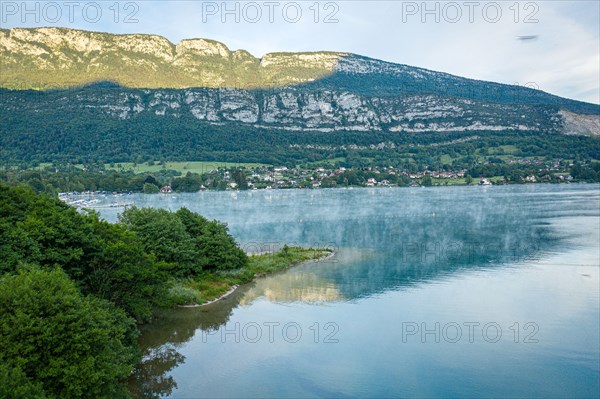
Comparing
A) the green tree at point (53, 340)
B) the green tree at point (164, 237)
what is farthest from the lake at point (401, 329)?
the green tree at point (53, 340)

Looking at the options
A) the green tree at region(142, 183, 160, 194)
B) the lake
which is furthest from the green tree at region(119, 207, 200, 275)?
the green tree at region(142, 183, 160, 194)

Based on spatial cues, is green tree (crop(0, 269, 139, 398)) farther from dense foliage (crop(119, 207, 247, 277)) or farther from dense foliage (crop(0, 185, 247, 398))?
dense foliage (crop(119, 207, 247, 277))

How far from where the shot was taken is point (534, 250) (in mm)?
49938

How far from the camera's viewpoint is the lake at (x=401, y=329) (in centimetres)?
2023

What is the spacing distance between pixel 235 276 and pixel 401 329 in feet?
47.7

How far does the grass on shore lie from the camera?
1230 inches

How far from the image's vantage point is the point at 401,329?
27.2 m

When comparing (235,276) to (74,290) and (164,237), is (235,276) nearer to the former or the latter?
(164,237)

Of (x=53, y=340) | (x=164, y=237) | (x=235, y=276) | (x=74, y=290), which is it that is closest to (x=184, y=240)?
(x=164, y=237)

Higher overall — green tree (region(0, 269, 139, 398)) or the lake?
green tree (region(0, 269, 139, 398))

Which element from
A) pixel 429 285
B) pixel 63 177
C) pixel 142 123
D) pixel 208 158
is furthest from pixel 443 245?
pixel 142 123

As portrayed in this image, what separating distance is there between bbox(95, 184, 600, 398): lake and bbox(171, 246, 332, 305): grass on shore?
3.64 feet

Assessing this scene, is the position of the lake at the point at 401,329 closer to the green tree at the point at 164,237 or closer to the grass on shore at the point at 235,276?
the grass on shore at the point at 235,276

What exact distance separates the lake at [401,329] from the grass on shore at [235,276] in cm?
111
